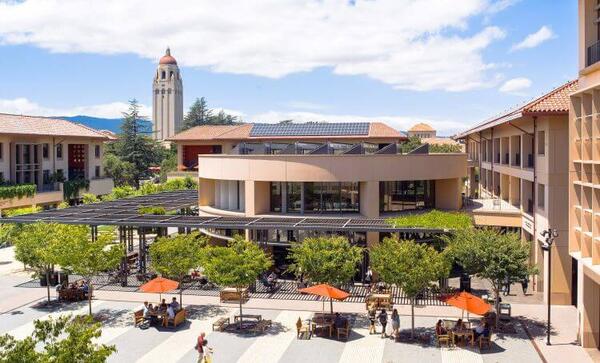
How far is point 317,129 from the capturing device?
71.3 metres

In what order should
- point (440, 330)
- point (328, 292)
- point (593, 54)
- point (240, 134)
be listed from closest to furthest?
point (593, 54)
point (440, 330)
point (328, 292)
point (240, 134)

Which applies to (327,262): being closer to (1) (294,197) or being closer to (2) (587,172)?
(2) (587,172)

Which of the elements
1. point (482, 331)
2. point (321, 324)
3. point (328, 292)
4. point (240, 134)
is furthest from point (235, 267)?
point (240, 134)

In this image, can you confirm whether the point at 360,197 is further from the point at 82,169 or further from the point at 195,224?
the point at 82,169

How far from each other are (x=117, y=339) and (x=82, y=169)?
48.8 metres

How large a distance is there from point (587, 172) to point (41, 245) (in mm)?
26724

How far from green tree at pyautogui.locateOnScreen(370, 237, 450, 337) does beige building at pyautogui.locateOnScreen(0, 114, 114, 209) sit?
42.5 meters

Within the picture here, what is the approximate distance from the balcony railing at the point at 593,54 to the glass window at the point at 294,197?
751 inches

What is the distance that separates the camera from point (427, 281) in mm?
22797

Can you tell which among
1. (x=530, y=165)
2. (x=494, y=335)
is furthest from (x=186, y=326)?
(x=530, y=165)

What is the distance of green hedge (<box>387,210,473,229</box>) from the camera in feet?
99.9

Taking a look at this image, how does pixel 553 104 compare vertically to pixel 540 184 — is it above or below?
above

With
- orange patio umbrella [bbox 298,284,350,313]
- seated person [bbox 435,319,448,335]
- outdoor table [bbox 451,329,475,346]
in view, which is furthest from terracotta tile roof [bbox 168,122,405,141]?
outdoor table [bbox 451,329,475,346]

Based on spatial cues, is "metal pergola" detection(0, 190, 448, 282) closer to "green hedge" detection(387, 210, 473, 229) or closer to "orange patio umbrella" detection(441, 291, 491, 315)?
"green hedge" detection(387, 210, 473, 229)
